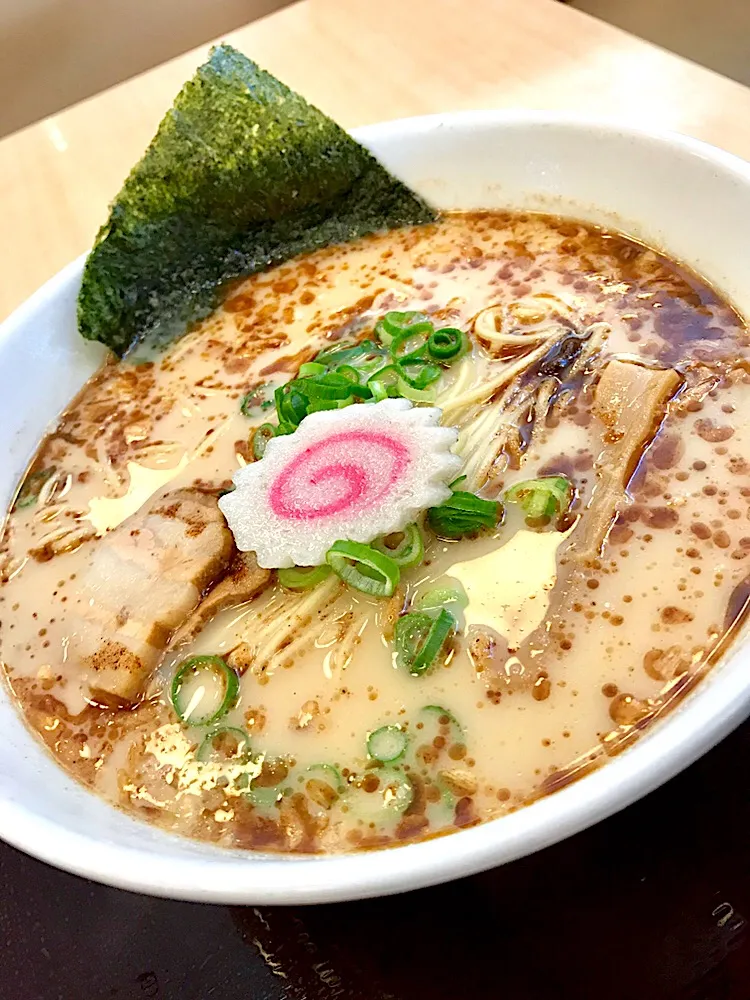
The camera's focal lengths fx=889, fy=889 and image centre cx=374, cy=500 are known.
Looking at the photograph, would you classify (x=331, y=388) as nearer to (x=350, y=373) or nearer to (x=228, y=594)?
(x=350, y=373)

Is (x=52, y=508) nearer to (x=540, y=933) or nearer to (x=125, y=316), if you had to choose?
(x=125, y=316)

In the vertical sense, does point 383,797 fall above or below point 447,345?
below

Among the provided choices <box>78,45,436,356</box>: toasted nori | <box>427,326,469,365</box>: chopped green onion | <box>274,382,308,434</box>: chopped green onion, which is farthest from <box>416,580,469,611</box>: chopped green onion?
<box>78,45,436,356</box>: toasted nori

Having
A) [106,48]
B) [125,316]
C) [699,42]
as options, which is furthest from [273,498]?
[106,48]

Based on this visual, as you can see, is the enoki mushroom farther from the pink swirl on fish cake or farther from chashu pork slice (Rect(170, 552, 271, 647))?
chashu pork slice (Rect(170, 552, 271, 647))

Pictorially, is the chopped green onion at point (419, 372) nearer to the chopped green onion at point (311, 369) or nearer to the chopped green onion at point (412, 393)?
the chopped green onion at point (412, 393)

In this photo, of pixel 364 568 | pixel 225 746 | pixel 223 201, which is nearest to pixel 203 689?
pixel 225 746
